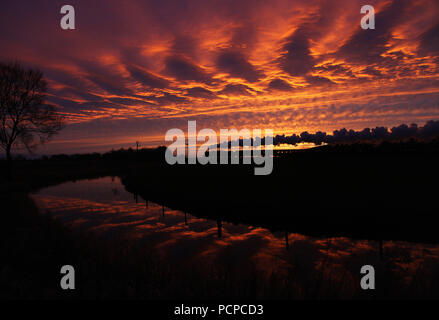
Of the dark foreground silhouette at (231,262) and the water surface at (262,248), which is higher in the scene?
the dark foreground silhouette at (231,262)

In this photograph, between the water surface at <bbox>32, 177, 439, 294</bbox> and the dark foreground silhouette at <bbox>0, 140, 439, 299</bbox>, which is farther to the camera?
the water surface at <bbox>32, 177, 439, 294</bbox>

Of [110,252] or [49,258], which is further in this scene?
[110,252]

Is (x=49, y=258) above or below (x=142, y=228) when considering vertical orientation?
above

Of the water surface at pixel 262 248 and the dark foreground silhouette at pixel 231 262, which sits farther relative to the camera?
the water surface at pixel 262 248

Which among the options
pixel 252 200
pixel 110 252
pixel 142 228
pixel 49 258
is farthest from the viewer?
pixel 252 200

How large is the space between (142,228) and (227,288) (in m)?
10.0

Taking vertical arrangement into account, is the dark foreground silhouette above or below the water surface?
above

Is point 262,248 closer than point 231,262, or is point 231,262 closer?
point 231,262

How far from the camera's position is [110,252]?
895cm
